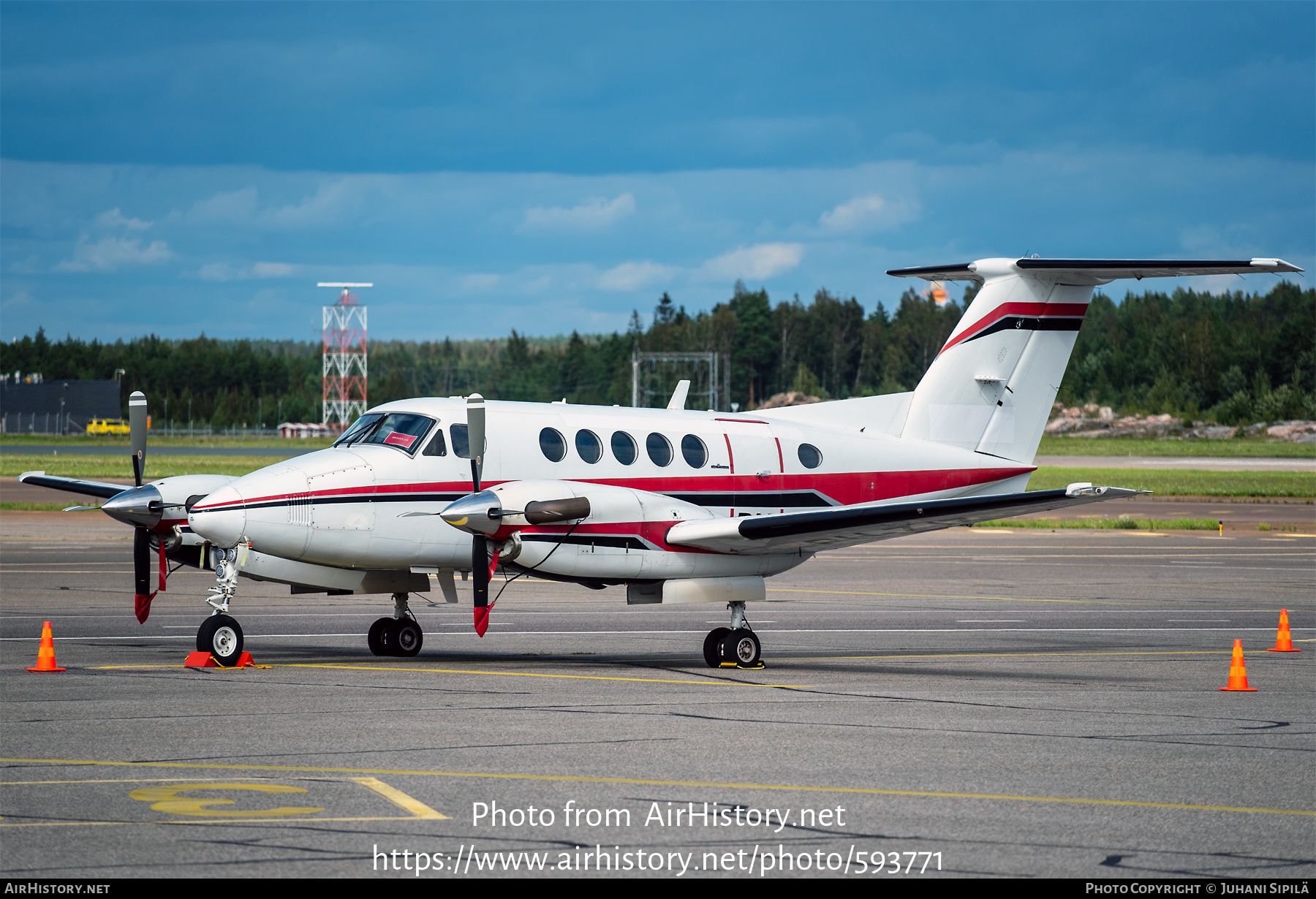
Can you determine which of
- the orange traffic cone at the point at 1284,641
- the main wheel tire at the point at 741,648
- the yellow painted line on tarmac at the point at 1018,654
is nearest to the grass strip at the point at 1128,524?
the orange traffic cone at the point at 1284,641

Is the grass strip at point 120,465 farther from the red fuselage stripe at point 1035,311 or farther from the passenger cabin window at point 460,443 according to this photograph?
the red fuselage stripe at point 1035,311

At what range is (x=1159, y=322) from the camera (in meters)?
169

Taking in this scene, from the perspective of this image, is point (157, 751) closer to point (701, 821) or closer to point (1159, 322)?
point (701, 821)

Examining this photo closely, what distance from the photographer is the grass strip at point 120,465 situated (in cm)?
6619

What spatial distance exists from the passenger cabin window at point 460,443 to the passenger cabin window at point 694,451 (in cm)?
292

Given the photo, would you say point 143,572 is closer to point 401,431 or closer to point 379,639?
point 379,639

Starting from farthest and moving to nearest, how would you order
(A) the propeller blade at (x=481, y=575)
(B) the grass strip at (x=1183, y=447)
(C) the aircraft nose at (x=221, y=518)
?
(B) the grass strip at (x=1183, y=447) < (A) the propeller blade at (x=481, y=575) < (C) the aircraft nose at (x=221, y=518)

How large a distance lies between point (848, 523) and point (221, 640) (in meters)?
7.47

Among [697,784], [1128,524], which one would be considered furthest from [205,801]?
[1128,524]

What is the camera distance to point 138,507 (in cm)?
1556

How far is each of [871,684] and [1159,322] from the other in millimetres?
168016

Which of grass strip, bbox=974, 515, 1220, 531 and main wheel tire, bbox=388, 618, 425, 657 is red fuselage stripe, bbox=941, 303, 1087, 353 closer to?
main wheel tire, bbox=388, 618, 425, 657

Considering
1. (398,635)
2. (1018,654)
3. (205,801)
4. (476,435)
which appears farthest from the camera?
(1018,654)

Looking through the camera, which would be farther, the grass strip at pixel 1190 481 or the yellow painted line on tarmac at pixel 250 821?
the grass strip at pixel 1190 481
